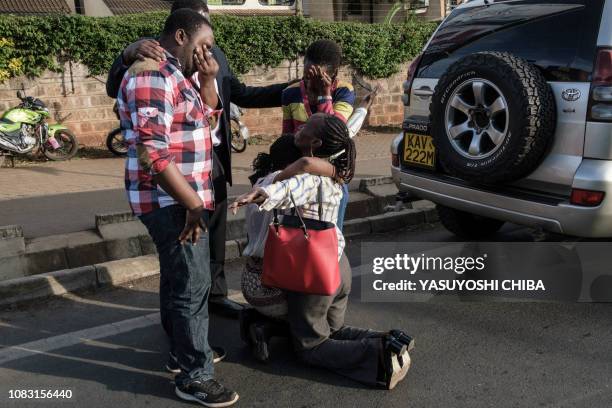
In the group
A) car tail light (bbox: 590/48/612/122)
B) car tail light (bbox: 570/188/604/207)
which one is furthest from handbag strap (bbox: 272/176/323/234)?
car tail light (bbox: 590/48/612/122)

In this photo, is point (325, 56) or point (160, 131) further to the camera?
point (325, 56)

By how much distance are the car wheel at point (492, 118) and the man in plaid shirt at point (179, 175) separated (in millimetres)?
1791

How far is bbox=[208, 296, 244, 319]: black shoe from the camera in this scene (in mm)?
3988

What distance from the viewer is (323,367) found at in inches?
129

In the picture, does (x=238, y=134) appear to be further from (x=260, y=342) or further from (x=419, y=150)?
(x=260, y=342)

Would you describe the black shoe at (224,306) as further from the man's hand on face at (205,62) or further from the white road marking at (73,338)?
the man's hand on face at (205,62)

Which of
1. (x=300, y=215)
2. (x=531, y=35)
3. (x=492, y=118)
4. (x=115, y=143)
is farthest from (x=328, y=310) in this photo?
(x=115, y=143)

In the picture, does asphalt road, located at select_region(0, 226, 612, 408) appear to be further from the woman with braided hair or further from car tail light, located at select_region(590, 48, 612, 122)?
car tail light, located at select_region(590, 48, 612, 122)

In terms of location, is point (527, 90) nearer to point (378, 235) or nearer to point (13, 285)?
point (378, 235)

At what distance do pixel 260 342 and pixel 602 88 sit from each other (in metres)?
2.41

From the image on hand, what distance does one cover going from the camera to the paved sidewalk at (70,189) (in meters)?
5.84

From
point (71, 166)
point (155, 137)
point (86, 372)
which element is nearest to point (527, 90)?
point (155, 137)

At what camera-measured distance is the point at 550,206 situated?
3.80 metres

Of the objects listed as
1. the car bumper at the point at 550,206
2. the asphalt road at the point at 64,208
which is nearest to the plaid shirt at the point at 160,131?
the car bumper at the point at 550,206
